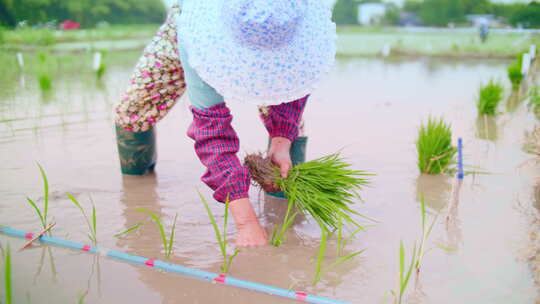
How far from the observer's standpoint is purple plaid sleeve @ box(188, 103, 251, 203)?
60.6 inches

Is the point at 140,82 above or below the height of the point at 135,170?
above

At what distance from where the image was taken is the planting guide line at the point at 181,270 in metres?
1.27

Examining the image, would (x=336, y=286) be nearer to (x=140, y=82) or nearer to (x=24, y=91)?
(x=140, y=82)

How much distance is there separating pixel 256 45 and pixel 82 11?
17.8ft

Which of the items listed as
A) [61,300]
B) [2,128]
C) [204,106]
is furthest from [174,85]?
[2,128]

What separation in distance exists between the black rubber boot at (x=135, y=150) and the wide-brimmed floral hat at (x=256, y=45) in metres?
0.88

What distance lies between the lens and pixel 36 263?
4.64ft

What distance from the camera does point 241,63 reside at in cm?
135

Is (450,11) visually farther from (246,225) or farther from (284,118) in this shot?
(246,225)

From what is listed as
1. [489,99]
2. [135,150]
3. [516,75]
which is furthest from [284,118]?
[516,75]

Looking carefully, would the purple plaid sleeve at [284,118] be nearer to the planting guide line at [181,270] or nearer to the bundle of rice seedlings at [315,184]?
the bundle of rice seedlings at [315,184]

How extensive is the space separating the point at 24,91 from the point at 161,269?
3.44m

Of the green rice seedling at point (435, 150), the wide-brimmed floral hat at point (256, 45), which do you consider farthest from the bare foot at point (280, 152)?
the green rice seedling at point (435, 150)

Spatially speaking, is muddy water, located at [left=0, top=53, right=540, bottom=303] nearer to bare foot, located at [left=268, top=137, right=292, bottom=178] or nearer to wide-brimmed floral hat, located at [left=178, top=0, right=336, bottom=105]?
bare foot, located at [left=268, top=137, right=292, bottom=178]
